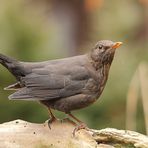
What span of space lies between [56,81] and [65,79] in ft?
0.27

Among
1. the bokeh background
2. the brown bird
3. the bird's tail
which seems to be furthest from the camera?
the bokeh background

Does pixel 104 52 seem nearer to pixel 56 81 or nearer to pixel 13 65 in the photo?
pixel 56 81

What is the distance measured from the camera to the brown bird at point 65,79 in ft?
21.0

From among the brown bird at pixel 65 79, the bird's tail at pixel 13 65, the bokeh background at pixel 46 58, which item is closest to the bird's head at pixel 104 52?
the brown bird at pixel 65 79

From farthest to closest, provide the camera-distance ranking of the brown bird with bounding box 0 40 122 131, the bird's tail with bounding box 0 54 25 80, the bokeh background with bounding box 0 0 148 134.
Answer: the bokeh background with bounding box 0 0 148 134, the bird's tail with bounding box 0 54 25 80, the brown bird with bounding box 0 40 122 131

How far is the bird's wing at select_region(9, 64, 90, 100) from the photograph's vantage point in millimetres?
→ 6449

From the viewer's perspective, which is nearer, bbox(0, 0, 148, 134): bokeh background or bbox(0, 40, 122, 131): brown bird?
bbox(0, 40, 122, 131): brown bird

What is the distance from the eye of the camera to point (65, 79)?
21.4 ft

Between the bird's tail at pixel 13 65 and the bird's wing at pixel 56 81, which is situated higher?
the bird's tail at pixel 13 65

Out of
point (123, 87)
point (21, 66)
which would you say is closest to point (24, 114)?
point (123, 87)

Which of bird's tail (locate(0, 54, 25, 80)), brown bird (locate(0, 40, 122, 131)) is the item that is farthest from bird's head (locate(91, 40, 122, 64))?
bird's tail (locate(0, 54, 25, 80))

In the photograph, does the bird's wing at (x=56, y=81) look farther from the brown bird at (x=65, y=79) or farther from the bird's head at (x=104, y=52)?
the bird's head at (x=104, y=52)

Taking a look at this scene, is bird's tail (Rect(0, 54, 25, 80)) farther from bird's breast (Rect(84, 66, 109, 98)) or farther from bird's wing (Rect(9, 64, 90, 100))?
bird's breast (Rect(84, 66, 109, 98))

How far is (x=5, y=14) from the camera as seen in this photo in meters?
9.29
